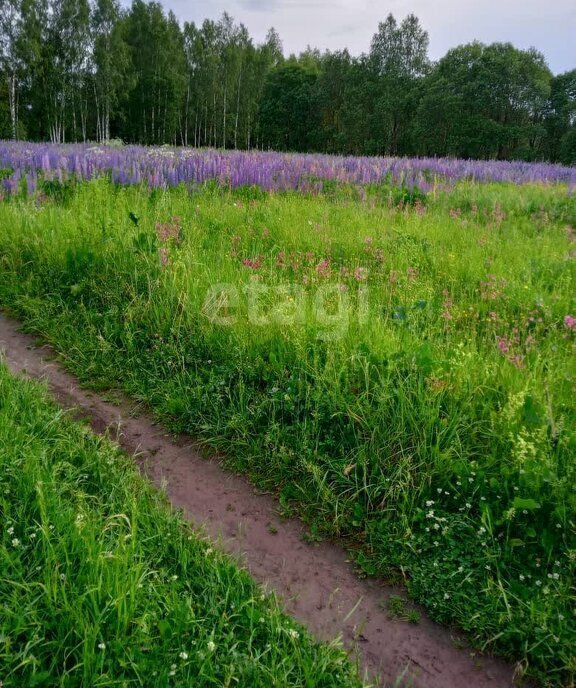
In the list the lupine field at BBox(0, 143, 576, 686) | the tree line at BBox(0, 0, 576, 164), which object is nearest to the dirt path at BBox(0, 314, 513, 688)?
the lupine field at BBox(0, 143, 576, 686)

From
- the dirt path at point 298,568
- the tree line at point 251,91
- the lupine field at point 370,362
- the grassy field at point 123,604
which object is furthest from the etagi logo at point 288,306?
the tree line at point 251,91

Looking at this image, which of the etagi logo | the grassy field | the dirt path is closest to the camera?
the grassy field

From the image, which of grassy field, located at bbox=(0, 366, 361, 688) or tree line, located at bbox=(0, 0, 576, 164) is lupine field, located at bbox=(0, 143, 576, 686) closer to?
grassy field, located at bbox=(0, 366, 361, 688)

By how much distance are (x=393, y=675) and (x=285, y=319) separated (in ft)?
8.36

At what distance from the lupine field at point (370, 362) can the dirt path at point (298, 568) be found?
3.9 inches

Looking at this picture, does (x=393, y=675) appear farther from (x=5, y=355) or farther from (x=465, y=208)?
(x=465, y=208)

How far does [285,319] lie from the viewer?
4.02m

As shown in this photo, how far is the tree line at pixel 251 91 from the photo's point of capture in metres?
38.5

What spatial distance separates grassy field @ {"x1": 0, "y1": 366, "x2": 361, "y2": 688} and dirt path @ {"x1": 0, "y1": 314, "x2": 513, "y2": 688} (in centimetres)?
18

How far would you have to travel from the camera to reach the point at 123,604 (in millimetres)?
1959

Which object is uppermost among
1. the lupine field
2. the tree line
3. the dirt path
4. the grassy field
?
the tree line

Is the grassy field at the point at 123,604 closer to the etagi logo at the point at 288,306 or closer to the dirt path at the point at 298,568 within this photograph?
the dirt path at the point at 298,568

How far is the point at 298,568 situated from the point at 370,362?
1.46 m

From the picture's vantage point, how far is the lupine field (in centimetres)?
243
